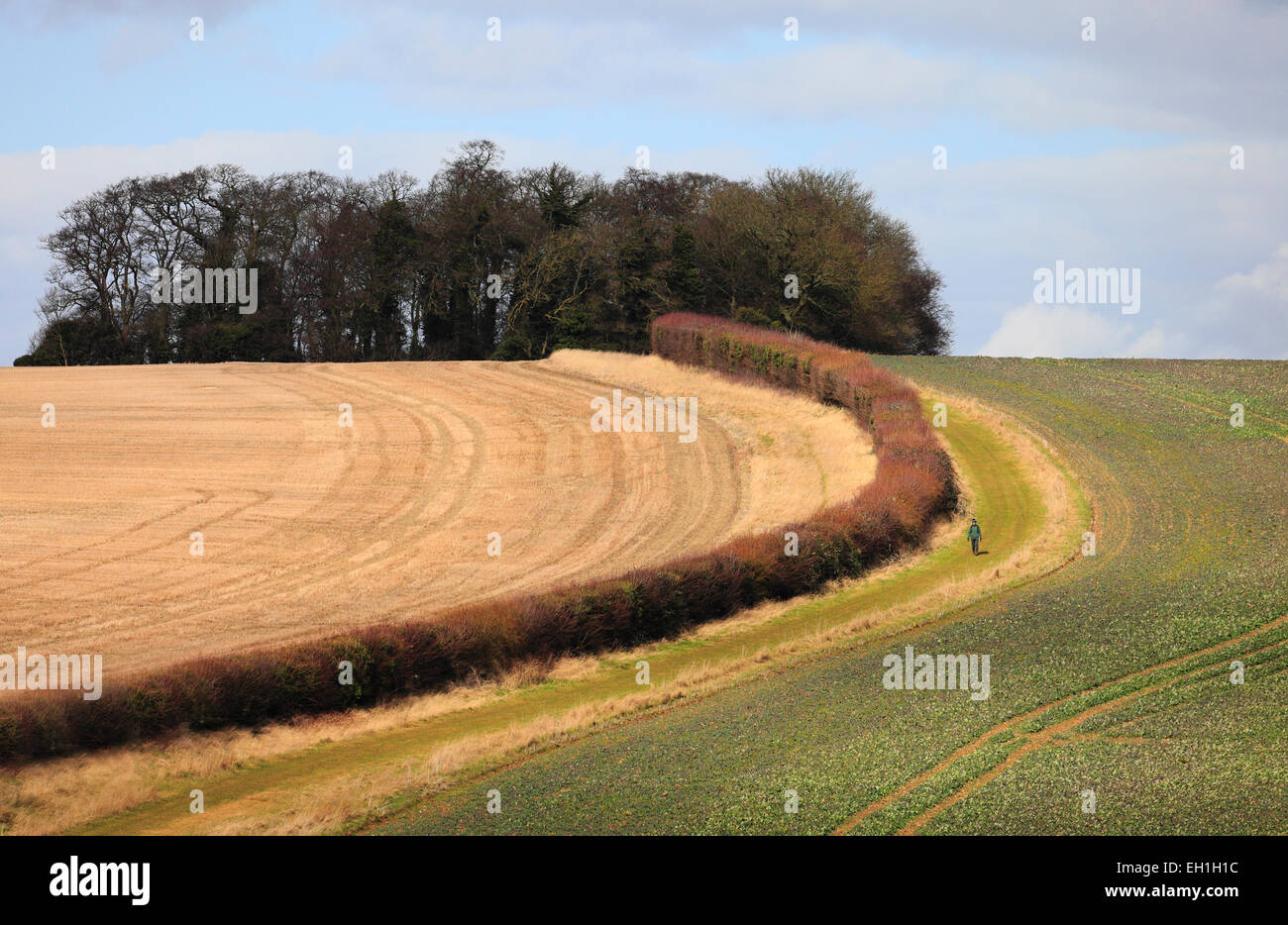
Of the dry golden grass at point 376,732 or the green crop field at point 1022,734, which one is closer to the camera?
the green crop field at point 1022,734

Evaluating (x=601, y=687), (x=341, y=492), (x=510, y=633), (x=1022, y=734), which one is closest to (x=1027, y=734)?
(x=1022, y=734)

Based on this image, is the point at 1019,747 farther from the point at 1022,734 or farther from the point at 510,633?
the point at 510,633

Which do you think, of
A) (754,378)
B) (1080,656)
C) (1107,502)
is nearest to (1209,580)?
(1080,656)

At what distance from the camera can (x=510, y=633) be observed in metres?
26.7

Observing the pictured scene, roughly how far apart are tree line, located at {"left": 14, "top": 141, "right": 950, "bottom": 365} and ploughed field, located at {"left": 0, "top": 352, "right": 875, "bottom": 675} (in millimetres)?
11046

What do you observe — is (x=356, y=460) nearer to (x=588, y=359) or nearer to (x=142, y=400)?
(x=142, y=400)

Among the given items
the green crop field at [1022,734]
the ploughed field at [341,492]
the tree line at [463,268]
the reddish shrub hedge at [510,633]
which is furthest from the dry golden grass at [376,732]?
the tree line at [463,268]

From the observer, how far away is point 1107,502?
39.3m

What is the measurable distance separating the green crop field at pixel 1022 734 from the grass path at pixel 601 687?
6.82ft

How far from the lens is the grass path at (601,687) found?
19.4 m

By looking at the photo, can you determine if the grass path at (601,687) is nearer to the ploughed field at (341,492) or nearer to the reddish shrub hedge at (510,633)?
the reddish shrub hedge at (510,633)

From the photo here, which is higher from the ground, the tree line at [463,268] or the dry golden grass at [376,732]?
the tree line at [463,268]

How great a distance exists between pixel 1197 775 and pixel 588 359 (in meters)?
56.8

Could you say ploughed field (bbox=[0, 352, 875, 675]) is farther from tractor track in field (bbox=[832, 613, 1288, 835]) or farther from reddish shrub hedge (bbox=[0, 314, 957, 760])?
tractor track in field (bbox=[832, 613, 1288, 835])
